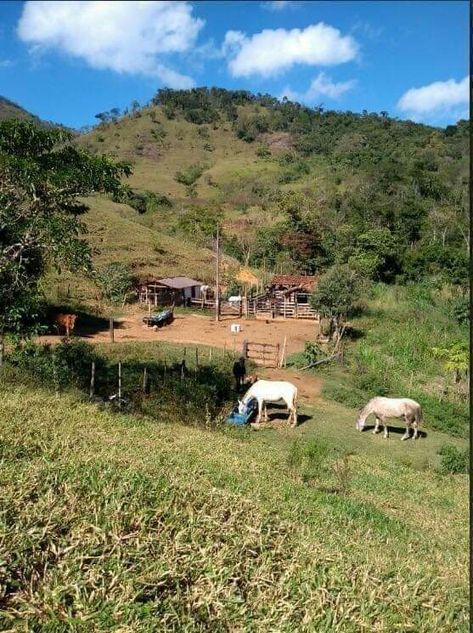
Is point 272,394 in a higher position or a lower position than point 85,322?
lower

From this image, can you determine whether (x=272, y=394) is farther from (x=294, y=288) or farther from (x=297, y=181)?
(x=297, y=181)

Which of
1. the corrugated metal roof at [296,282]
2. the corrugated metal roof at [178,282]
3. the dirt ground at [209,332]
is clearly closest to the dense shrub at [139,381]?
the dirt ground at [209,332]

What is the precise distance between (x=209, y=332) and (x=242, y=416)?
44.8 feet

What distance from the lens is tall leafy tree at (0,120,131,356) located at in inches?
404

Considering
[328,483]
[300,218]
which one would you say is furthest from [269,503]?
[300,218]

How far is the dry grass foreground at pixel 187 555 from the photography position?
124 inches

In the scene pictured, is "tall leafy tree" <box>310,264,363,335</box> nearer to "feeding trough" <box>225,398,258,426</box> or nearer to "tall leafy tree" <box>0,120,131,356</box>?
"feeding trough" <box>225,398,258,426</box>

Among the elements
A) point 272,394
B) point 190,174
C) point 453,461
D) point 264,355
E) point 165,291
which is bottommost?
point 453,461

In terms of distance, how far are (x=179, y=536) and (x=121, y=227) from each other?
4401cm

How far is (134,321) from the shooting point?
28922 millimetres

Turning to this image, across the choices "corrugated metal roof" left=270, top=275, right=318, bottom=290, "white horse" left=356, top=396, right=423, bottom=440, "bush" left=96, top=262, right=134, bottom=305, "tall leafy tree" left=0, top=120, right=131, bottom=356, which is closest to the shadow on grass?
"white horse" left=356, top=396, right=423, bottom=440

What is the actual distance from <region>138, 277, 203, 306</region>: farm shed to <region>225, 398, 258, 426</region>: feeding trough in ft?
62.8

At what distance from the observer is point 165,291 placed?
111ft

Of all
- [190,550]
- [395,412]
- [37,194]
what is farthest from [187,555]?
[395,412]
